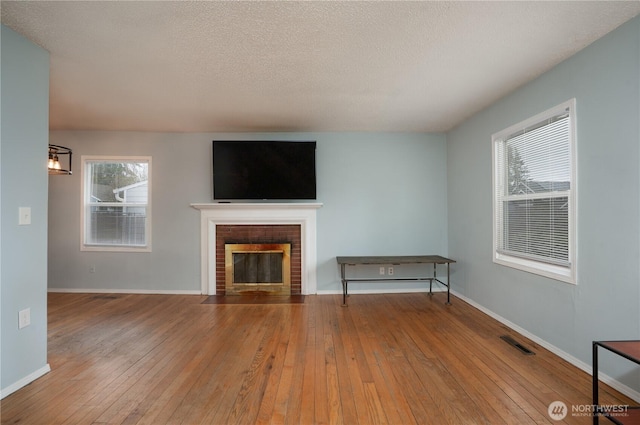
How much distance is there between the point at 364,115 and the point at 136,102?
106 inches

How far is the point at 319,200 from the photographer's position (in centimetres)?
433

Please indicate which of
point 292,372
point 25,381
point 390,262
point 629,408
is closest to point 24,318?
point 25,381

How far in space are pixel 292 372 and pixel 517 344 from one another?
211cm

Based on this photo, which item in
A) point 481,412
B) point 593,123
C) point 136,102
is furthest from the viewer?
point 136,102

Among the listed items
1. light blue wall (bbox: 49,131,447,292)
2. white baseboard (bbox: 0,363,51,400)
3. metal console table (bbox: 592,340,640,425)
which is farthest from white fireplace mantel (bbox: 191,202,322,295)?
metal console table (bbox: 592,340,640,425)

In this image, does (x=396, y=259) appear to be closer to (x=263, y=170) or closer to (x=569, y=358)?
(x=569, y=358)

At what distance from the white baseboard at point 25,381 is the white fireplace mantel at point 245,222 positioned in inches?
83.4

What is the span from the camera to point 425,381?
2.01 metres

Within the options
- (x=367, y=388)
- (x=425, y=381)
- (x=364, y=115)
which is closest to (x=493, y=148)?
(x=364, y=115)

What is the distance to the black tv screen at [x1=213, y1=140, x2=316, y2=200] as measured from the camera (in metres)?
4.14

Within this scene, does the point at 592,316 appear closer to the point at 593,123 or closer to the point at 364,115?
the point at 593,123

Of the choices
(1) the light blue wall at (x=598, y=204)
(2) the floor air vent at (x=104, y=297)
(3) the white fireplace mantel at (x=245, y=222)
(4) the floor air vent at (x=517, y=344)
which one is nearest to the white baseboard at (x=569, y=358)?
(1) the light blue wall at (x=598, y=204)

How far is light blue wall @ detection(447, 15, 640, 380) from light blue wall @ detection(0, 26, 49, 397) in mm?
4168

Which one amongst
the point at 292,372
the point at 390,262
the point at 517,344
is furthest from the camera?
the point at 390,262
